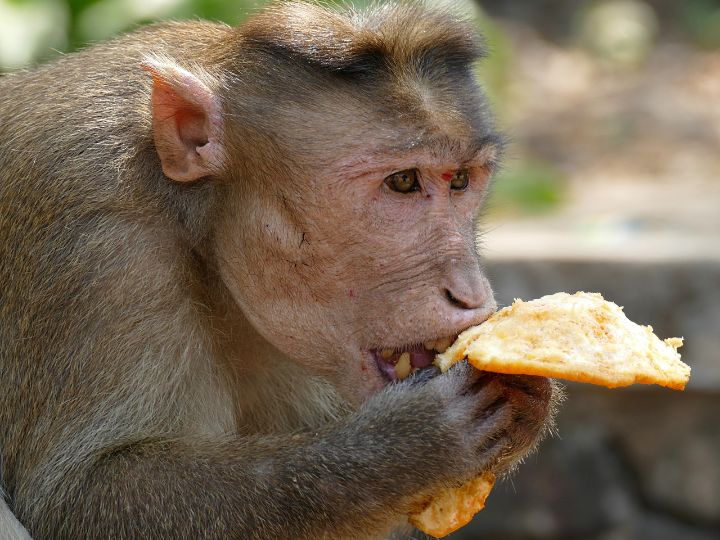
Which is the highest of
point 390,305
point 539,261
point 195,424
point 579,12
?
point 390,305

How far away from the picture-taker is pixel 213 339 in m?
4.23

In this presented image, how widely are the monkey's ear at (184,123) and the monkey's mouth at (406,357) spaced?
2.88 feet

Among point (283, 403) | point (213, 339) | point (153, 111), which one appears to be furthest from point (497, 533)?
point (153, 111)

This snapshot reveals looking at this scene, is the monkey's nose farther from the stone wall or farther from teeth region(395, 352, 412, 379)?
the stone wall

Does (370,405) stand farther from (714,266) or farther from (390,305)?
(714,266)

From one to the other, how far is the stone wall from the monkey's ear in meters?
3.36

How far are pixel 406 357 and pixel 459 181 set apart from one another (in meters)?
0.65

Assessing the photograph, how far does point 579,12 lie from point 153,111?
45.8 ft

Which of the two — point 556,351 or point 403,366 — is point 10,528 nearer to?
point 403,366

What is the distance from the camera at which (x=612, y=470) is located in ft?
24.7

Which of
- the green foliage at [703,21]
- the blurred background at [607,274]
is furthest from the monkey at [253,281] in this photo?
the green foliage at [703,21]

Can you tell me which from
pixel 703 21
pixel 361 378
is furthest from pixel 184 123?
pixel 703 21

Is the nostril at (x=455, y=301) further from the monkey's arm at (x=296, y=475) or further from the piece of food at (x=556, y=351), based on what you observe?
the monkey's arm at (x=296, y=475)

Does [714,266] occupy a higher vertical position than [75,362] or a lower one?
lower
